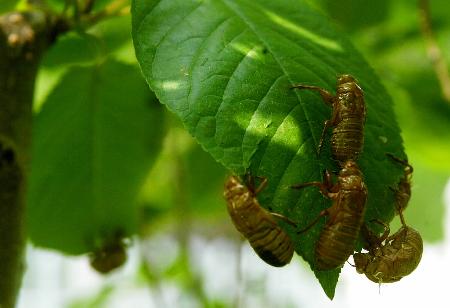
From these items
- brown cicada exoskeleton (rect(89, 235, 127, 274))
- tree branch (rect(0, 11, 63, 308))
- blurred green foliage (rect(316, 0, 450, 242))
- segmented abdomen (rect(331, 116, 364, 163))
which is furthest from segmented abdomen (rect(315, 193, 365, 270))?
blurred green foliage (rect(316, 0, 450, 242))

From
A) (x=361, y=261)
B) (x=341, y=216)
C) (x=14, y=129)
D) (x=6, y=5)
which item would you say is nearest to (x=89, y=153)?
(x=6, y=5)

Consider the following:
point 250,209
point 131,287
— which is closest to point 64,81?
point 250,209

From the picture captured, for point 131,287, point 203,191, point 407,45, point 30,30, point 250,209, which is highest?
point 30,30

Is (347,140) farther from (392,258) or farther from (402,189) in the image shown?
(392,258)

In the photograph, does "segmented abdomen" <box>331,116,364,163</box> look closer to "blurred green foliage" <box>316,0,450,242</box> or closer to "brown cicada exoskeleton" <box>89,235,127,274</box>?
"brown cicada exoskeleton" <box>89,235,127,274</box>

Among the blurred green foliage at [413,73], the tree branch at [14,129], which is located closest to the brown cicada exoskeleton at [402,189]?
the tree branch at [14,129]

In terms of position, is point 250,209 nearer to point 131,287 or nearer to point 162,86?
point 162,86

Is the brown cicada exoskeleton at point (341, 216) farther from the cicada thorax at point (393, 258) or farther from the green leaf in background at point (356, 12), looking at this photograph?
the green leaf in background at point (356, 12)
